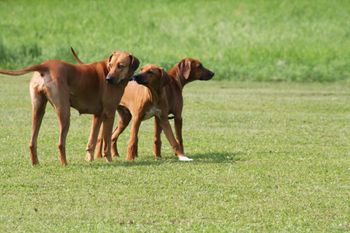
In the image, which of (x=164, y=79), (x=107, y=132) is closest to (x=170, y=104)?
(x=164, y=79)

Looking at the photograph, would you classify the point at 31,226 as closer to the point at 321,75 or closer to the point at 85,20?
the point at 321,75

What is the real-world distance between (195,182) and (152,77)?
8.94 ft

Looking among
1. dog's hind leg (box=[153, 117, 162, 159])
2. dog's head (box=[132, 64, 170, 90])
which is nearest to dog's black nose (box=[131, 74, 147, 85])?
dog's head (box=[132, 64, 170, 90])

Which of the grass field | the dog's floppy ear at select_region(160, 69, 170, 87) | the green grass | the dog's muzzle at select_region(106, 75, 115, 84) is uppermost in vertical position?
the dog's muzzle at select_region(106, 75, 115, 84)

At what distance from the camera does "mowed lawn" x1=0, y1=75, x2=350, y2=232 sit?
10.2 meters

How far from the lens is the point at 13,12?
52.9 metres

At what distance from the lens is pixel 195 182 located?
1270 centimetres

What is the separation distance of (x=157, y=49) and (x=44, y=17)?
8.54 m

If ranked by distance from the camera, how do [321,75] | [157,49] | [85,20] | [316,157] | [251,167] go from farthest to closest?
[85,20] < [157,49] < [321,75] < [316,157] < [251,167]

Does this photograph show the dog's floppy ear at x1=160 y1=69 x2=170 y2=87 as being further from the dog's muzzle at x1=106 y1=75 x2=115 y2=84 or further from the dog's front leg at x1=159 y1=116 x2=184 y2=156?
the dog's muzzle at x1=106 y1=75 x2=115 y2=84

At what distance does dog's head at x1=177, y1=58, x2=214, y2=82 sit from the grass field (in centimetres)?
112

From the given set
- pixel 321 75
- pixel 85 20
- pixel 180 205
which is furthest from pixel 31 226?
pixel 85 20

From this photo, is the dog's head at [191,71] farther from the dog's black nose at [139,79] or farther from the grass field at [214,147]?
the dog's black nose at [139,79]

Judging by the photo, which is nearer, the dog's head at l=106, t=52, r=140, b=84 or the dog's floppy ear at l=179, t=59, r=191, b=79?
the dog's head at l=106, t=52, r=140, b=84
